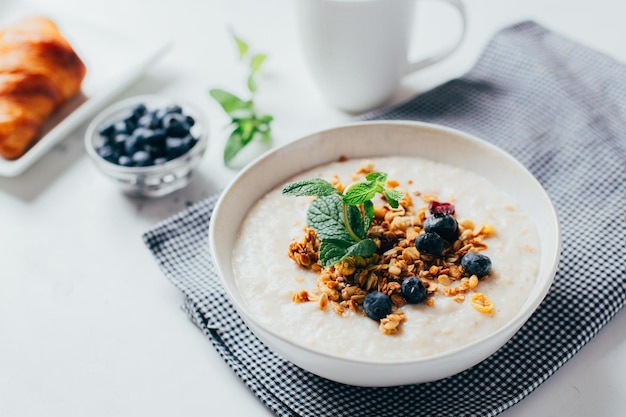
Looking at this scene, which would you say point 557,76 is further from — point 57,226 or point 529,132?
point 57,226

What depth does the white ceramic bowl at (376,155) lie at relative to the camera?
1067 mm

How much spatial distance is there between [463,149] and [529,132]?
0.36m

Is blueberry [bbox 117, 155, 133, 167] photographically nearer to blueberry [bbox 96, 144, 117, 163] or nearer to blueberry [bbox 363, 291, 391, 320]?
blueberry [bbox 96, 144, 117, 163]

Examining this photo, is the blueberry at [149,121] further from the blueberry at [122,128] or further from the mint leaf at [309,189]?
the mint leaf at [309,189]

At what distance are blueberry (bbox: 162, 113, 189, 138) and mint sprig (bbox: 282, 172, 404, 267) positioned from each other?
53 centimetres

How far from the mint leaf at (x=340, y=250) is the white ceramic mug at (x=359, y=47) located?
2.25ft

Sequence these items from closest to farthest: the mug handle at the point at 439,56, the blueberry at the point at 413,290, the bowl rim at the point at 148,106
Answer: the blueberry at the point at 413,290, the bowl rim at the point at 148,106, the mug handle at the point at 439,56

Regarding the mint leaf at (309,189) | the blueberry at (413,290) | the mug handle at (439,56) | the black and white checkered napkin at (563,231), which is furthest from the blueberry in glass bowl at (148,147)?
the blueberry at (413,290)

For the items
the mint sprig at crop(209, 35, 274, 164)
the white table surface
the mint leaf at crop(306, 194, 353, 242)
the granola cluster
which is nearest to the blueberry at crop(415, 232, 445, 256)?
the granola cluster

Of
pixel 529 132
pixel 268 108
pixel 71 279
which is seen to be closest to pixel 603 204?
pixel 529 132

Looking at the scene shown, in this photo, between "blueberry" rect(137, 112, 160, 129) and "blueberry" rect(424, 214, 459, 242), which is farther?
"blueberry" rect(137, 112, 160, 129)

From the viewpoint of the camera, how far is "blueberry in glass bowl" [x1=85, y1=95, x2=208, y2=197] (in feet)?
5.32

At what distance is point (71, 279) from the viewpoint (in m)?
1.50

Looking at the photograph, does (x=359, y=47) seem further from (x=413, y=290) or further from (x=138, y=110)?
(x=413, y=290)
